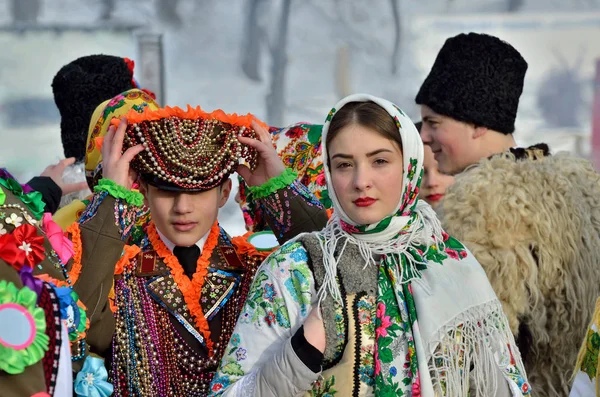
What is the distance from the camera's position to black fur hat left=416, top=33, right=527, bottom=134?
3.62 metres

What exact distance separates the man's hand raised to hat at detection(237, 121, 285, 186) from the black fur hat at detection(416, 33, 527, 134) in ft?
3.18

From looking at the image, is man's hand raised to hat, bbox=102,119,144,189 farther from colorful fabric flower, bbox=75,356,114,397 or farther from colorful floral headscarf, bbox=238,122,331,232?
colorful floral headscarf, bbox=238,122,331,232

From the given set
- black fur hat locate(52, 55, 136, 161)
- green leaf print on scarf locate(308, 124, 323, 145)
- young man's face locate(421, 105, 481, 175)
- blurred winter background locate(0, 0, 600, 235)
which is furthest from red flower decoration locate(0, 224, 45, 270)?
blurred winter background locate(0, 0, 600, 235)

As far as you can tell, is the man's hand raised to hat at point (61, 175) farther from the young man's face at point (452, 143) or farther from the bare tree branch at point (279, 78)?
the bare tree branch at point (279, 78)

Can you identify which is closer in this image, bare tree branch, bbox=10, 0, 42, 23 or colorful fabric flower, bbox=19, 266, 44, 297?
colorful fabric flower, bbox=19, 266, 44, 297

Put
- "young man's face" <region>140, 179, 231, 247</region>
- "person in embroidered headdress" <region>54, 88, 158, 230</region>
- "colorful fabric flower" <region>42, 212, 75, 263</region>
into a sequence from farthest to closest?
"person in embroidered headdress" <region>54, 88, 158, 230</region> < "young man's face" <region>140, 179, 231, 247</region> < "colorful fabric flower" <region>42, 212, 75, 263</region>

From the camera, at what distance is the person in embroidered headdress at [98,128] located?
3.15m

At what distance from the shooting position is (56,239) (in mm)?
2361

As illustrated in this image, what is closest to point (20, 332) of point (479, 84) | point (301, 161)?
point (301, 161)

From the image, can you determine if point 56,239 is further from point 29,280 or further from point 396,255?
point 396,255

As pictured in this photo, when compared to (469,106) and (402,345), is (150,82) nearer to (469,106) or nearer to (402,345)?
(469,106)

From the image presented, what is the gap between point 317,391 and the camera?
8.04 feet

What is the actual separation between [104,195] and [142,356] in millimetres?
491

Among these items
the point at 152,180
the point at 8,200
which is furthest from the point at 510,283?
the point at 8,200
